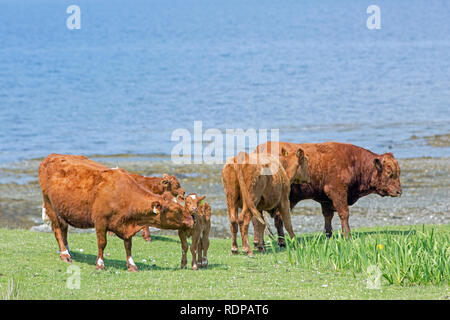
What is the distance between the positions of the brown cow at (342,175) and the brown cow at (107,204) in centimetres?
473

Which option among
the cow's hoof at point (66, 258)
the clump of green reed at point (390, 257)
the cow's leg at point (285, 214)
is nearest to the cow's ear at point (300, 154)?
the cow's leg at point (285, 214)

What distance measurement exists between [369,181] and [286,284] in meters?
6.32

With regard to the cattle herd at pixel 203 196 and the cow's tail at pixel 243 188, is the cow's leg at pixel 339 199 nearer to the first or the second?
the cattle herd at pixel 203 196

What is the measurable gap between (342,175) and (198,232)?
17.6ft

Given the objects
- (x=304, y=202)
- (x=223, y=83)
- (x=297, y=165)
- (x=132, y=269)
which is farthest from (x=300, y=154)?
(x=223, y=83)

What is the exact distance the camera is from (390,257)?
11.7m

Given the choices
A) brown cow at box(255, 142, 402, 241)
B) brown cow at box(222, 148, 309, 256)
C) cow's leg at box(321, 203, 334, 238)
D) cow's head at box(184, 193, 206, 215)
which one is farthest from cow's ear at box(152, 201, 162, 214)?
cow's leg at box(321, 203, 334, 238)

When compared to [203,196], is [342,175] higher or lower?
lower

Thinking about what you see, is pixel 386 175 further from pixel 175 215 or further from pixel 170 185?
pixel 175 215

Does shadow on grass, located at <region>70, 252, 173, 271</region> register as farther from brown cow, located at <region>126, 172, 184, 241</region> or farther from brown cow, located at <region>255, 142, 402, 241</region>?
brown cow, located at <region>255, 142, 402, 241</region>

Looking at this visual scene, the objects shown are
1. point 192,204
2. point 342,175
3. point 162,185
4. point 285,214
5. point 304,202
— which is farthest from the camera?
point 304,202

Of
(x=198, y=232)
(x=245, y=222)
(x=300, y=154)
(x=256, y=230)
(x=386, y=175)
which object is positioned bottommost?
(x=256, y=230)

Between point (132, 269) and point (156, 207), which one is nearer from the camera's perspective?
point (156, 207)

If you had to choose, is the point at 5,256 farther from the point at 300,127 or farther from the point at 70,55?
the point at 70,55
